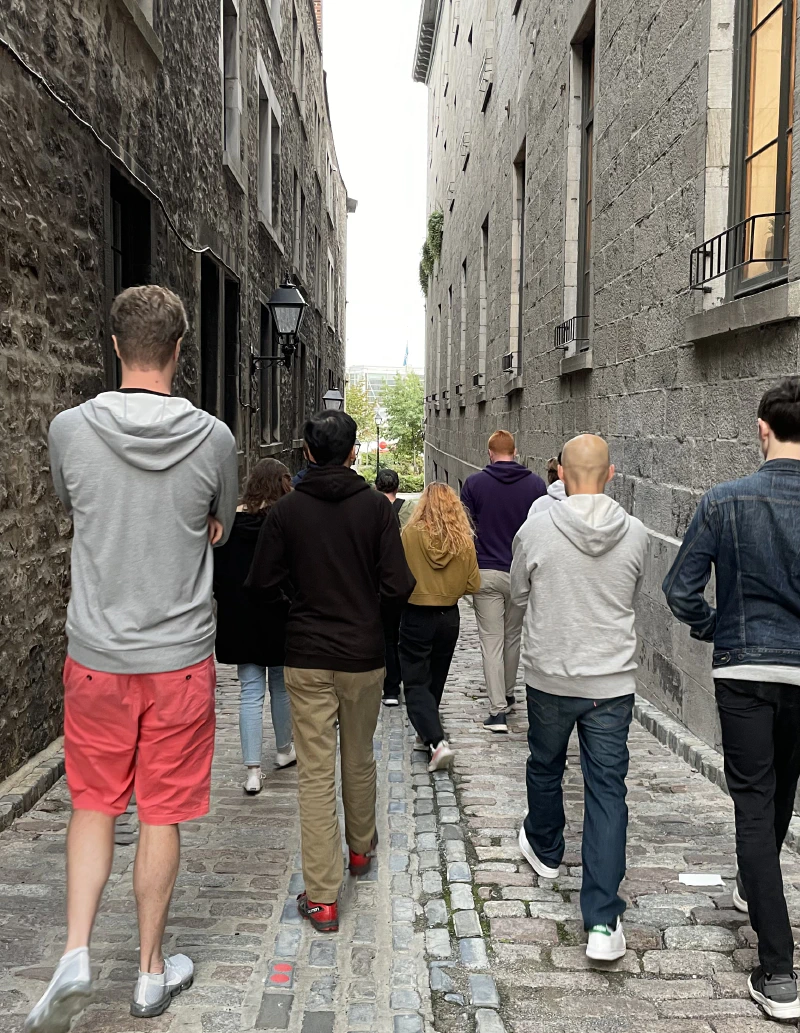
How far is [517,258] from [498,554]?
7838mm

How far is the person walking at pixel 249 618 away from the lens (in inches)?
189

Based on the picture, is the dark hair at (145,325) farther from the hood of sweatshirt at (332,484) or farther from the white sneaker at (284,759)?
the white sneaker at (284,759)

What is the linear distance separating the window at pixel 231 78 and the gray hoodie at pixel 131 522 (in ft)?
29.9

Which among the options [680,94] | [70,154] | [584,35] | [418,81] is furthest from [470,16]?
[418,81]

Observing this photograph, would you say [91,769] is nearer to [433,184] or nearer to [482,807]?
[482,807]

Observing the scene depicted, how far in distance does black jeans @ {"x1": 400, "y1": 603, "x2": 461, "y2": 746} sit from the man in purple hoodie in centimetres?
87

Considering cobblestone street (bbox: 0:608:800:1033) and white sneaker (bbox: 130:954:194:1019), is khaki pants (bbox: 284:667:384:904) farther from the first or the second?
white sneaker (bbox: 130:954:194:1019)

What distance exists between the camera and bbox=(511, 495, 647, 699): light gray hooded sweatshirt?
336 centimetres

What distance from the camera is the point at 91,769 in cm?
282

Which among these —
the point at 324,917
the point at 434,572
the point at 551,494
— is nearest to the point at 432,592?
the point at 434,572

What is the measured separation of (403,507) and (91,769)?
4261mm

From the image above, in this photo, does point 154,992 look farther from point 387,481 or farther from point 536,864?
point 387,481

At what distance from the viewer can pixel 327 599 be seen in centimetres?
351

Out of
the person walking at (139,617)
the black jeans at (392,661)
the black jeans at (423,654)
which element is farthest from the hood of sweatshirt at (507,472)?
the person walking at (139,617)
